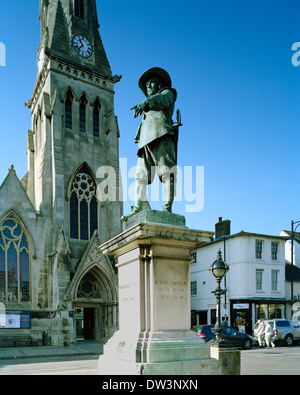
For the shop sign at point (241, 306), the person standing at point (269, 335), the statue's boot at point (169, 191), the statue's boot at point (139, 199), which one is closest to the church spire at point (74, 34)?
the shop sign at point (241, 306)

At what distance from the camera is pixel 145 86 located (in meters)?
7.69

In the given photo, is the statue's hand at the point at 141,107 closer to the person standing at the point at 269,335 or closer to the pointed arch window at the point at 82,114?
the person standing at the point at 269,335

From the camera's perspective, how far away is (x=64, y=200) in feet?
96.2

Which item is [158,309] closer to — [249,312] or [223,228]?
[249,312]

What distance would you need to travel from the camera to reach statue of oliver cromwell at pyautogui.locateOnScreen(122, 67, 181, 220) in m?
7.02

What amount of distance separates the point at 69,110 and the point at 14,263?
41.8 ft

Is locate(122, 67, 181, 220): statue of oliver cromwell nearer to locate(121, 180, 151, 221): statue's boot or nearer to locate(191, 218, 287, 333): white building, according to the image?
locate(121, 180, 151, 221): statue's boot

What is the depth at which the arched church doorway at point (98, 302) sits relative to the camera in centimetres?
2897

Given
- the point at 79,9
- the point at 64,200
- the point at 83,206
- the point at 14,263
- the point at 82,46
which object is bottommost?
the point at 14,263

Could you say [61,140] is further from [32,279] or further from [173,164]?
[173,164]

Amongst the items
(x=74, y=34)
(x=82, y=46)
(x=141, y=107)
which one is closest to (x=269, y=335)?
(x=141, y=107)

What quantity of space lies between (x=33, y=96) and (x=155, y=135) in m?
31.0

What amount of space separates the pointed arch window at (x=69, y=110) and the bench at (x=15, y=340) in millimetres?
15719
